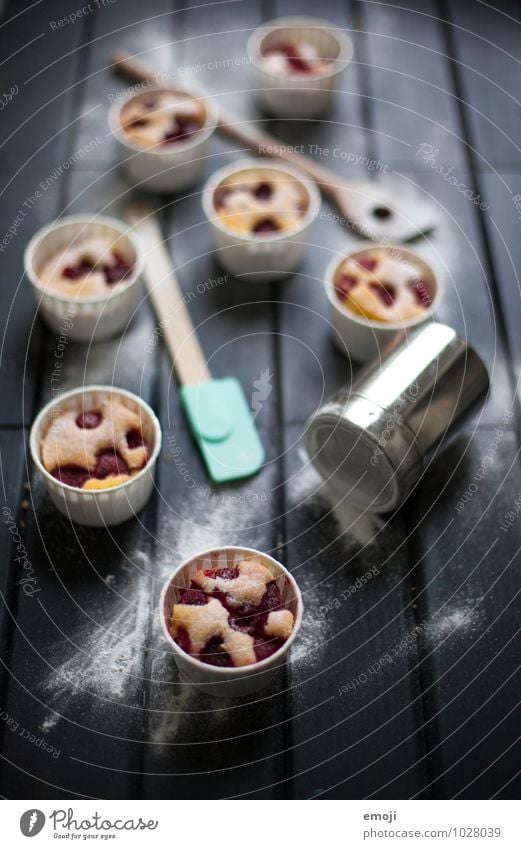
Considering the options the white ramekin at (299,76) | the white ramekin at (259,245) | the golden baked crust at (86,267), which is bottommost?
the golden baked crust at (86,267)


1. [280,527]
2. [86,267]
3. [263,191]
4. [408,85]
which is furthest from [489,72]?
[280,527]

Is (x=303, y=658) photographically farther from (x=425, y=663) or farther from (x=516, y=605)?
(x=516, y=605)

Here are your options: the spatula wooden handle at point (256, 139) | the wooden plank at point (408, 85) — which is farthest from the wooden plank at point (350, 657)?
the wooden plank at point (408, 85)

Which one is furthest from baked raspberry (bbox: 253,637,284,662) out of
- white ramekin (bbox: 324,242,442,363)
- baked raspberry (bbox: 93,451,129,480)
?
white ramekin (bbox: 324,242,442,363)

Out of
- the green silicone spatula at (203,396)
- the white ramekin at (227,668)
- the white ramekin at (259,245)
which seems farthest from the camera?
the white ramekin at (259,245)

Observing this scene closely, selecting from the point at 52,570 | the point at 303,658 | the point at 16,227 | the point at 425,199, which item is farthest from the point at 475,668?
the point at 16,227

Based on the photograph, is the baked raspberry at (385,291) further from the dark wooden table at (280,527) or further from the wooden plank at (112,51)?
the wooden plank at (112,51)

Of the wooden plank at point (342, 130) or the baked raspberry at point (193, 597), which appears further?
the wooden plank at point (342, 130)
